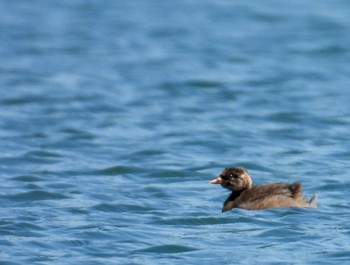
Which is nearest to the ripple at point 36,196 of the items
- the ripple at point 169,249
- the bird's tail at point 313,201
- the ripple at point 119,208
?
the ripple at point 119,208

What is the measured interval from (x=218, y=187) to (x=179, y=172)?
0.99m

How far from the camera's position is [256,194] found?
14.3m

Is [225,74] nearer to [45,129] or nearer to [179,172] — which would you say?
[45,129]

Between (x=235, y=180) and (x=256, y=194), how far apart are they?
0.41m

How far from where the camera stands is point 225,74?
24547 millimetres

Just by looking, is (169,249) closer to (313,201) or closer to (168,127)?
(313,201)

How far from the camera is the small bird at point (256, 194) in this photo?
45.6 ft

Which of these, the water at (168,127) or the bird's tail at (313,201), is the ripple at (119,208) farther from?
the bird's tail at (313,201)

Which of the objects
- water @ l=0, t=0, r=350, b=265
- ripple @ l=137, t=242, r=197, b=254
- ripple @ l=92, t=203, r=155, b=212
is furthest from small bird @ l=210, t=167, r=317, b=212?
ripple @ l=137, t=242, r=197, b=254

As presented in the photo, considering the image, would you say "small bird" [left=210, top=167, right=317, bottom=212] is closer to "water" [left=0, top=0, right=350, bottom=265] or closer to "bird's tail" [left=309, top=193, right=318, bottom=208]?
"bird's tail" [left=309, top=193, right=318, bottom=208]

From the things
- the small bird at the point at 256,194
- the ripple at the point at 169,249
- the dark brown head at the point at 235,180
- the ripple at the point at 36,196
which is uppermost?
the ripple at the point at 36,196

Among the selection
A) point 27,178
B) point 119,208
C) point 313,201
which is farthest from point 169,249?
point 27,178

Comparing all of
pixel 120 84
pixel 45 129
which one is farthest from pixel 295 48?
pixel 45 129

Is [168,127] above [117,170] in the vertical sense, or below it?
above
